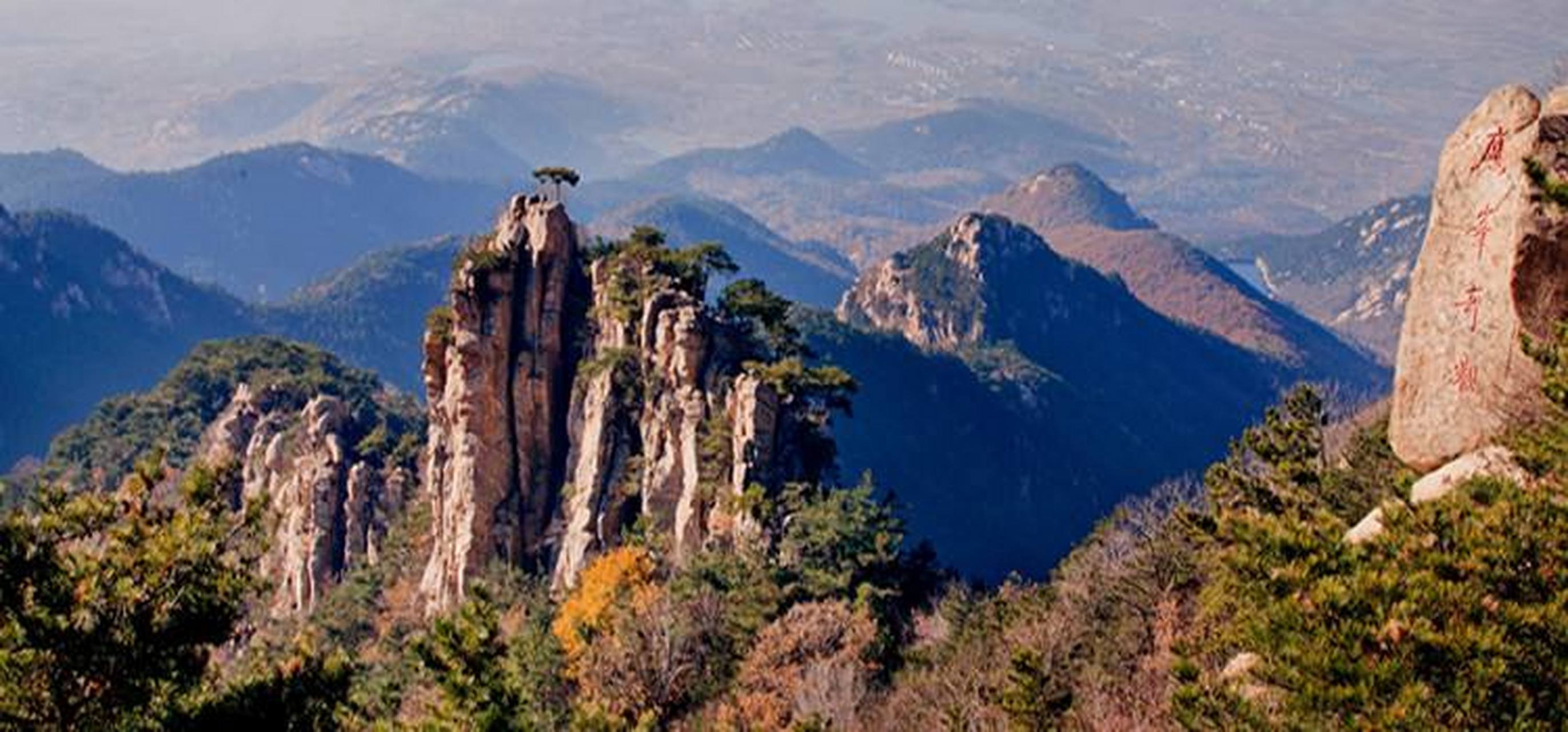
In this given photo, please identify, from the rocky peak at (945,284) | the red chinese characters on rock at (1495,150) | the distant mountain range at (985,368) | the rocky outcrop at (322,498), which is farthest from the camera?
the rocky peak at (945,284)

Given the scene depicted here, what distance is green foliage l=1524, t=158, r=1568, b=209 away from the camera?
13609 mm

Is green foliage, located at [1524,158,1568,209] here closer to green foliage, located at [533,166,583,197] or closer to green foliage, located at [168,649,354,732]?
green foliage, located at [168,649,354,732]

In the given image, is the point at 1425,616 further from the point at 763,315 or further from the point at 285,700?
the point at 763,315

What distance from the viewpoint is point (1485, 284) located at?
655 inches

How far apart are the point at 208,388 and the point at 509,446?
45.1m

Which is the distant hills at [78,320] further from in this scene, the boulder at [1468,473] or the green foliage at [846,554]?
the boulder at [1468,473]

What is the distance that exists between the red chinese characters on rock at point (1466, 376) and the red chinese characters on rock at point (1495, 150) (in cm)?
247

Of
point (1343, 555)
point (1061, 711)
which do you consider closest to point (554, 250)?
point (1061, 711)

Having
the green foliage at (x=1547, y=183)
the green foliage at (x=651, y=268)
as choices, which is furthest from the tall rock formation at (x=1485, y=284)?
the green foliage at (x=651, y=268)

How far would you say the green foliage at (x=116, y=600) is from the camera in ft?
45.4

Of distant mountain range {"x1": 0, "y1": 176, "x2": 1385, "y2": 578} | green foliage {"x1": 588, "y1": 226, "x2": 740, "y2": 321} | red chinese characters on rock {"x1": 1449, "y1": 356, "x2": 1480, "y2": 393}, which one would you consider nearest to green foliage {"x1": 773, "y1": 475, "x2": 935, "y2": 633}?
green foliage {"x1": 588, "y1": 226, "x2": 740, "y2": 321}

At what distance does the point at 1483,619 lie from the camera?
11203mm

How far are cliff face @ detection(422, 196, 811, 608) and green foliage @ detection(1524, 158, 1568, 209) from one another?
3079cm

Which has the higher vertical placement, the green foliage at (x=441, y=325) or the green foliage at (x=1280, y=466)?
the green foliage at (x=1280, y=466)
